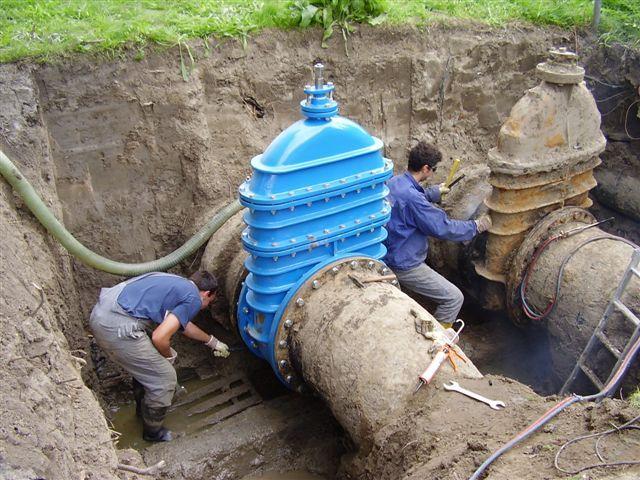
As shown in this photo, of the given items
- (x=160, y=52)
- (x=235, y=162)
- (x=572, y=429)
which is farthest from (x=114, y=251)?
(x=572, y=429)

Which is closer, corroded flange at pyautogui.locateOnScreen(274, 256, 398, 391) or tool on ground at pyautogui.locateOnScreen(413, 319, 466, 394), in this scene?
tool on ground at pyautogui.locateOnScreen(413, 319, 466, 394)

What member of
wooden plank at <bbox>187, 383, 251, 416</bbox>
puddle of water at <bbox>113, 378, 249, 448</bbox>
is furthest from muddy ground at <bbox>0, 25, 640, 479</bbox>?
wooden plank at <bbox>187, 383, 251, 416</bbox>

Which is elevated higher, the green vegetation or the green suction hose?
the green vegetation

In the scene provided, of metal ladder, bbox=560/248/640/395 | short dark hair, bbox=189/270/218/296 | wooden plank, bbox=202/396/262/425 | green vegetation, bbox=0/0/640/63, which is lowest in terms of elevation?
wooden plank, bbox=202/396/262/425

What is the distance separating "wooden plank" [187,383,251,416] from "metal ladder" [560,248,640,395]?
2753 millimetres

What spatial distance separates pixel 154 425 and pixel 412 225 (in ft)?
8.67

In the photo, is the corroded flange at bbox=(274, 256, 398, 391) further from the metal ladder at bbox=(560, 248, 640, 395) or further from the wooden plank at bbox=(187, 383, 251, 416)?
the metal ladder at bbox=(560, 248, 640, 395)

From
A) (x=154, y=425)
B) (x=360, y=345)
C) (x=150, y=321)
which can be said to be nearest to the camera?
(x=360, y=345)

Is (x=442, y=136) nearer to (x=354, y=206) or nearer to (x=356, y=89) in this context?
(x=356, y=89)

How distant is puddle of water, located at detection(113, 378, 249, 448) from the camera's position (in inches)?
196

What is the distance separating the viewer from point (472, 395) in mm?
3521

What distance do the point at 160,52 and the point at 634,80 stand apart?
485 cm

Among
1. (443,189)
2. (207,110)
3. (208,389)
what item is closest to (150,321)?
(208,389)

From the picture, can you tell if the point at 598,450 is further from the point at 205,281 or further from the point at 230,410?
the point at 230,410
